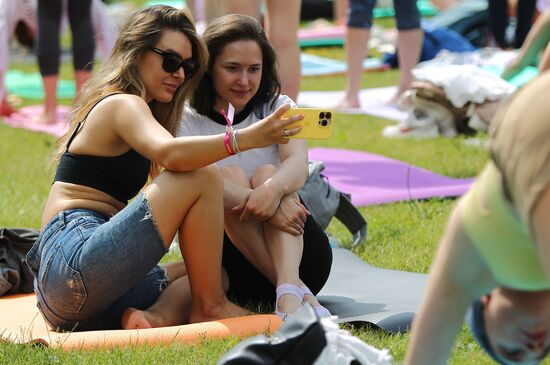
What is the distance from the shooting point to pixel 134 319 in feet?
10.9

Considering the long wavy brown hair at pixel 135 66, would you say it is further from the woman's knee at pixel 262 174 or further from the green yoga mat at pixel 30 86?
the green yoga mat at pixel 30 86

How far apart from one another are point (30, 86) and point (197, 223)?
8.12 m

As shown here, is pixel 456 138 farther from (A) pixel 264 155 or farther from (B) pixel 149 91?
(B) pixel 149 91

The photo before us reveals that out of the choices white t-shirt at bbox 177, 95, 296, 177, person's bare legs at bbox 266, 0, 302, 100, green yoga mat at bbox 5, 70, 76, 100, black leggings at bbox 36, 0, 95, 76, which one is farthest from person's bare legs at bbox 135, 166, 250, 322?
green yoga mat at bbox 5, 70, 76, 100

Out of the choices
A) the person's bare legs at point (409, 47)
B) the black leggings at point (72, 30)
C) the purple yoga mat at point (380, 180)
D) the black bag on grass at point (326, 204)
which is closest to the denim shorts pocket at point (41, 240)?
the black bag on grass at point (326, 204)

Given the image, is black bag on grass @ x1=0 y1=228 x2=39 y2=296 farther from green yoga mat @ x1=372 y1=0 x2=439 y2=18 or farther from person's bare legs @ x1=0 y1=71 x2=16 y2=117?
green yoga mat @ x1=372 y1=0 x2=439 y2=18

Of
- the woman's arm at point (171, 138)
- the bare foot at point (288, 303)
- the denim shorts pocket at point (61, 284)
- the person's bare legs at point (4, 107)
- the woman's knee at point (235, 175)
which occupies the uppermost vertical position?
the woman's arm at point (171, 138)

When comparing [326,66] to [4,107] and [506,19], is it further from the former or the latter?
[4,107]

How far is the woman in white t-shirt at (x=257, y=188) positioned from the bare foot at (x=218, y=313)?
0.13 meters

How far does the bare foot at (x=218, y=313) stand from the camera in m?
3.41

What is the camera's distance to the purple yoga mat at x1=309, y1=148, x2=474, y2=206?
5398 mm

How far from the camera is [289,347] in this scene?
229 cm

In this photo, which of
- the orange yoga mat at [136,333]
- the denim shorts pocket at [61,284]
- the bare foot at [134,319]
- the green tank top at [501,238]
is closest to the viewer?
the green tank top at [501,238]

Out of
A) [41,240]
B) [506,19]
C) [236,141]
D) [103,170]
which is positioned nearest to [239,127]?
[103,170]
